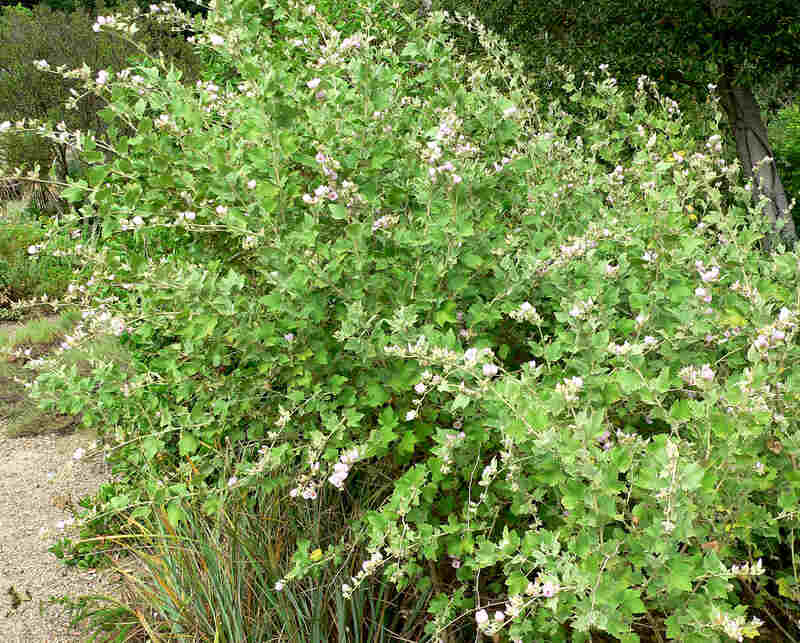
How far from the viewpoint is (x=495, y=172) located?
257 centimetres

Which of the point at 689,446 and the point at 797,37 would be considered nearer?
the point at 689,446

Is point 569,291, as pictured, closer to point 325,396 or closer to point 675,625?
point 325,396

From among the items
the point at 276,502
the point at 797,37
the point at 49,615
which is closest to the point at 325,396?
the point at 276,502

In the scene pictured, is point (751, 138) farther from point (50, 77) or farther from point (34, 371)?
point (50, 77)

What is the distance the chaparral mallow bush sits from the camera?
1.76 m

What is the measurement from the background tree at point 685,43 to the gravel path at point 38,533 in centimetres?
462

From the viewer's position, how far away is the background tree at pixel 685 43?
4883 mm

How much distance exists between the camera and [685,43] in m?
5.12

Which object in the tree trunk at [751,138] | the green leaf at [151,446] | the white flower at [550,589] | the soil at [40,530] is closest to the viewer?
the white flower at [550,589]

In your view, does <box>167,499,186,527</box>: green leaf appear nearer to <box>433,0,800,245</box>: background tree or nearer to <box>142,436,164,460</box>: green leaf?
<box>142,436,164,460</box>: green leaf

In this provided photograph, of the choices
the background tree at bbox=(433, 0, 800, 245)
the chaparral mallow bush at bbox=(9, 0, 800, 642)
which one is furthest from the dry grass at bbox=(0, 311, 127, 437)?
the background tree at bbox=(433, 0, 800, 245)

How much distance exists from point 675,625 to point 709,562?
17 centimetres

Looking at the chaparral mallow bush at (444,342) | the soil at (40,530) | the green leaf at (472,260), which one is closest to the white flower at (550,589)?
the chaparral mallow bush at (444,342)

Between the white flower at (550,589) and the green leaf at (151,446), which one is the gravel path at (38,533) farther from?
the white flower at (550,589)
